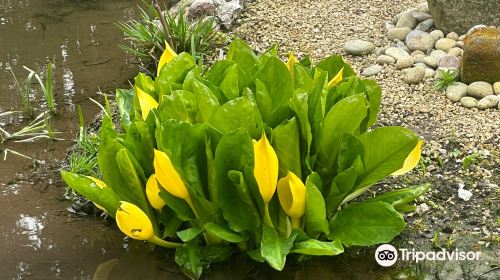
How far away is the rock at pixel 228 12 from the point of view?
587 centimetres

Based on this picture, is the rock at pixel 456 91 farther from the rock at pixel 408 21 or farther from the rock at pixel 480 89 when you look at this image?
the rock at pixel 408 21

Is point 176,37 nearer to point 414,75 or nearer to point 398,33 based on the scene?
point 398,33

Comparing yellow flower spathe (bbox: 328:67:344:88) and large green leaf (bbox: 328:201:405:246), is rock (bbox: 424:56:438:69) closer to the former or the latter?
yellow flower spathe (bbox: 328:67:344:88)

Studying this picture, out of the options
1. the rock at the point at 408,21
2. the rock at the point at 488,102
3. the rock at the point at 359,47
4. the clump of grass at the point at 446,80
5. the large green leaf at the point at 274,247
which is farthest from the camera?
the rock at the point at 408,21

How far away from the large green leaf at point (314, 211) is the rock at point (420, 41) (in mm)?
2394

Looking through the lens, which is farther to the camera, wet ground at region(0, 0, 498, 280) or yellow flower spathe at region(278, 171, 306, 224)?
wet ground at region(0, 0, 498, 280)

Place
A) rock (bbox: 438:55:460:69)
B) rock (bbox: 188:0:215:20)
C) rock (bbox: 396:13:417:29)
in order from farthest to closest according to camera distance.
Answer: rock (bbox: 188:0:215:20) → rock (bbox: 396:13:417:29) → rock (bbox: 438:55:460:69)

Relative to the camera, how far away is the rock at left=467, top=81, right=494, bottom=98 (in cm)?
443

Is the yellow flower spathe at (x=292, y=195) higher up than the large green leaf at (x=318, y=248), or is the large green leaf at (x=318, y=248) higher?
the yellow flower spathe at (x=292, y=195)

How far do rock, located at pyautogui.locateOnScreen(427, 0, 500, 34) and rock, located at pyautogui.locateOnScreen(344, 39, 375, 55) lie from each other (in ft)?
1.85

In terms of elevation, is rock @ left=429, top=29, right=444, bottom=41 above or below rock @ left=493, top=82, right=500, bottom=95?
above

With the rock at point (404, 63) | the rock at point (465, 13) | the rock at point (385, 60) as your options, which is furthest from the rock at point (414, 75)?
the rock at point (465, 13)

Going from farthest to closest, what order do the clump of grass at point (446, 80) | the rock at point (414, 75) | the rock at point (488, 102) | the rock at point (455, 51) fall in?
the rock at point (455, 51), the rock at point (414, 75), the clump of grass at point (446, 80), the rock at point (488, 102)

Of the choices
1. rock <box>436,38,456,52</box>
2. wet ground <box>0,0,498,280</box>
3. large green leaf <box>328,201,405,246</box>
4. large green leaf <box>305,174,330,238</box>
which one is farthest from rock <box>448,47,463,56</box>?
large green leaf <box>305,174,330,238</box>
